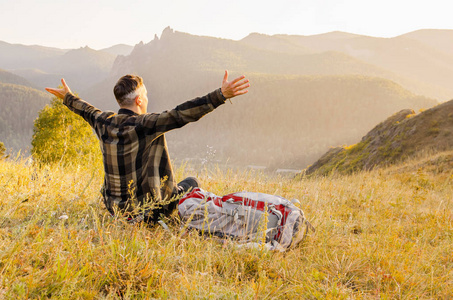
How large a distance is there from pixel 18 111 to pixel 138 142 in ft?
652

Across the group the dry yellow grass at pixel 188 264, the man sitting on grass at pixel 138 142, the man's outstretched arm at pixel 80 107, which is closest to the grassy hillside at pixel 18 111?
the man's outstretched arm at pixel 80 107

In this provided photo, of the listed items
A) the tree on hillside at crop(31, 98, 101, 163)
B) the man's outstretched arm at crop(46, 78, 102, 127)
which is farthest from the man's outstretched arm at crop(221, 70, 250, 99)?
the tree on hillside at crop(31, 98, 101, 163)

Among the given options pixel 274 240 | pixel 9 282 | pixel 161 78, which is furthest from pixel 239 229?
pixel 161 78

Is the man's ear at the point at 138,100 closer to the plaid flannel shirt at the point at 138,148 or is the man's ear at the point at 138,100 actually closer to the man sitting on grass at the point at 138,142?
the man sitting on grass at the point at 138,142

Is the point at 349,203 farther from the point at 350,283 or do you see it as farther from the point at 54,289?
the point at 54,289

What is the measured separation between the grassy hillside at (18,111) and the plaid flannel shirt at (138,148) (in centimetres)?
17388

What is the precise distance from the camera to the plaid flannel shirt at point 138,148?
9.25ft

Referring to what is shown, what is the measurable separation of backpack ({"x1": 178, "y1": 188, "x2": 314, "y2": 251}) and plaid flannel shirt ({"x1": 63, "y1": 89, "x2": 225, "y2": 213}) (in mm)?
437

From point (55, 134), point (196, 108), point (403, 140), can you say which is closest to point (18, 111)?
point (55, 134)

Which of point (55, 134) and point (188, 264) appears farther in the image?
point (55, 134)

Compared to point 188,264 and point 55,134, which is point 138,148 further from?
point 55,134

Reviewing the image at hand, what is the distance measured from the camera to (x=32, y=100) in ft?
549

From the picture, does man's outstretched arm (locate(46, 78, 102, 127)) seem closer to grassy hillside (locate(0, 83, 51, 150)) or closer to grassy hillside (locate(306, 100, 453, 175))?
grassy hillside (locate(306, 100, 453, 175))

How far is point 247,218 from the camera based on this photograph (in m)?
3.15
